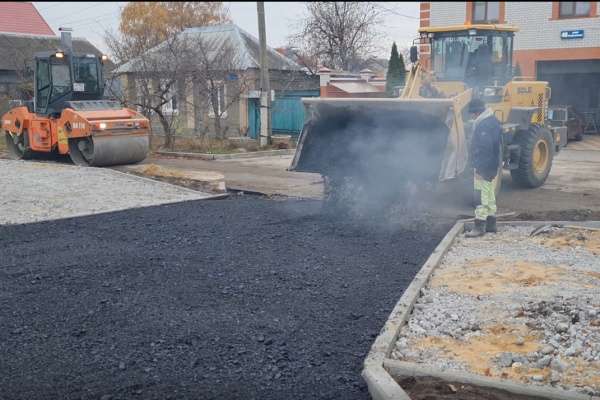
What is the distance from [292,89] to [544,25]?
32.5 feet

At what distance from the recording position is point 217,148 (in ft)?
63.8

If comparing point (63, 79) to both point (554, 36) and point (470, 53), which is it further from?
point (554, 36)

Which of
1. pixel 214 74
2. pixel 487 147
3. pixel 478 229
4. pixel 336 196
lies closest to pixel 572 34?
pixel 214 74

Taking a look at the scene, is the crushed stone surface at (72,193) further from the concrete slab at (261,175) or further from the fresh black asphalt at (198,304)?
the concrete slab at (261,175)

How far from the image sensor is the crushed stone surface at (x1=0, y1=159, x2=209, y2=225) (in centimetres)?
1019

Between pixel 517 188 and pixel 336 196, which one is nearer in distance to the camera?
pixel 336 196

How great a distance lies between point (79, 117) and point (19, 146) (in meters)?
3.30

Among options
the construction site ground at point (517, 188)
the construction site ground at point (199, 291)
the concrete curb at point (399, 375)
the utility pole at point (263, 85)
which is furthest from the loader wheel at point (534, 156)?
the utility pole at point (263, 85)

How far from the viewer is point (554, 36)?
74.4 feet

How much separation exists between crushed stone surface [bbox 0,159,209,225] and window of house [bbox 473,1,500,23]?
14.9 m

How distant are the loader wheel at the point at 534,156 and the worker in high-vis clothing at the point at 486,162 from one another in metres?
3.38

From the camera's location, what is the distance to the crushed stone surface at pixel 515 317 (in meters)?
4.29

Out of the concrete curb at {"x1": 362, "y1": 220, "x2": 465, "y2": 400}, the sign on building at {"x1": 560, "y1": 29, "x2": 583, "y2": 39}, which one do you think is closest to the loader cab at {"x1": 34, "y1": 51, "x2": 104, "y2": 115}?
the concrete curb at {"x1": 362, "y1": 220, "x2": 465, "y2": 400}

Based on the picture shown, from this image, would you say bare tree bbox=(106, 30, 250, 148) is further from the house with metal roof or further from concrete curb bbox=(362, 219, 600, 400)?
concrete curb bbox=(362, 219, 600, 400)
